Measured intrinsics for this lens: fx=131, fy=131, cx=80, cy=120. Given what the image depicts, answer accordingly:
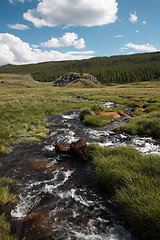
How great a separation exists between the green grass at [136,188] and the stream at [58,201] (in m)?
0.41

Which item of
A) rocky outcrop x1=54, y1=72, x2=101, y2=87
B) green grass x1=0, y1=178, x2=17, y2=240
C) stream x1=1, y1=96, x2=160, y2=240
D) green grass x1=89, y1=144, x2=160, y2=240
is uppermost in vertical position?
rocky outcrop x1=54, y1=72, x2=101, y2=87

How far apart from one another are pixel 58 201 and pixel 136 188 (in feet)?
9.98

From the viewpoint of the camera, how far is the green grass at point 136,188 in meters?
3.47

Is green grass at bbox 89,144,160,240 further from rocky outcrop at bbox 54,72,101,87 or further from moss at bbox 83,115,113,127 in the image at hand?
rocky outcrop at bbox 54,72,101,87

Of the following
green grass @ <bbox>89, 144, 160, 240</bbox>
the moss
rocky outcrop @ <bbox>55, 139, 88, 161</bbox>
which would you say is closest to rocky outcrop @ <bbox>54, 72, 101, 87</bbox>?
the moss

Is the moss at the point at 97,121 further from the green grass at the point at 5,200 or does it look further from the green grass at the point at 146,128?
the green grass at the point at 5,200

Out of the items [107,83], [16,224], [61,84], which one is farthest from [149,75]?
[16,224]

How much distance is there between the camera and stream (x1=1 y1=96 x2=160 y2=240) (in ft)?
13.1

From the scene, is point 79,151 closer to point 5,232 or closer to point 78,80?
point 5,232

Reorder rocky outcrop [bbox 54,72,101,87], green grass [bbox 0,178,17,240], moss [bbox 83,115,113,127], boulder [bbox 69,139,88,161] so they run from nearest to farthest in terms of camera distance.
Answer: green grass [bbox 0,178,17,240] < boulder [bbox 69,139,88,161] < moss [bbox 83,115,113,127] < rocky outcrop [bbox 54,72,101,87]

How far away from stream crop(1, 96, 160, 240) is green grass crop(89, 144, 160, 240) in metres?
0.41

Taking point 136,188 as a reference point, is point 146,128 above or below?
below

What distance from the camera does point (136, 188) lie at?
439cm

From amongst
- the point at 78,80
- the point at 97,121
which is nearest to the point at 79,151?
the point at 97,121
